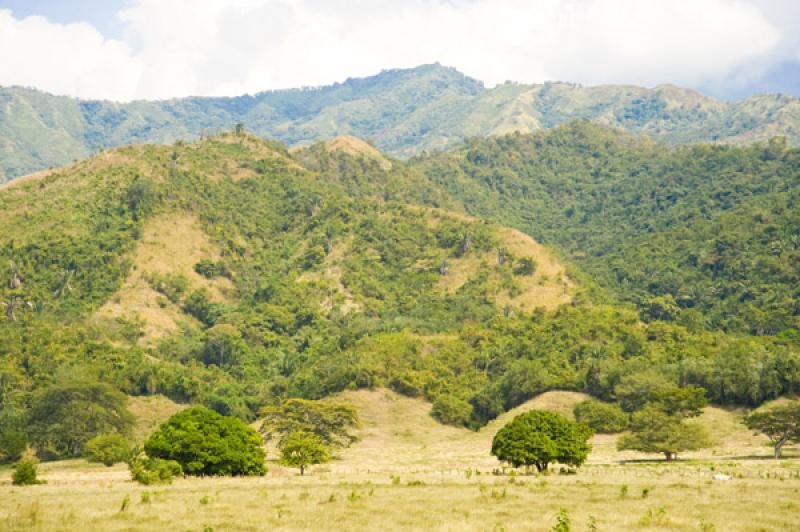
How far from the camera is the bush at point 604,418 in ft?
401

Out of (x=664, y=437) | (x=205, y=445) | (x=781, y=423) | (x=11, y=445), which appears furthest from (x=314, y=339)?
(x=205, y=445)

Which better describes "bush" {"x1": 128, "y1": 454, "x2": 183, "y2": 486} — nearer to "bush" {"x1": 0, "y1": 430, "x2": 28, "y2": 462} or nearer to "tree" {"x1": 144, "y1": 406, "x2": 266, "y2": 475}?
"tree" {"x1": 144, "y1": 406, "x2": 266, "y2": 475}

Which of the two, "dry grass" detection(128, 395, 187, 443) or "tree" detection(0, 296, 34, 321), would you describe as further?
"tree" detection(0, 296, 34, 321)

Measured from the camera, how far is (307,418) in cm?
10775

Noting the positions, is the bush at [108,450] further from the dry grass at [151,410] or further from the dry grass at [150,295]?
the dry grass at [150,295]

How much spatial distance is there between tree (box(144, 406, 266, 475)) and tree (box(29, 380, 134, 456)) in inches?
1808

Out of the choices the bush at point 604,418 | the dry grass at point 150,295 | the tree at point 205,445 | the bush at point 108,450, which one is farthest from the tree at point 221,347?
the tree at point 205,445

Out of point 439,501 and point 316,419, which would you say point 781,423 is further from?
point 439,501

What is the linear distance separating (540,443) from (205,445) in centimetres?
2839

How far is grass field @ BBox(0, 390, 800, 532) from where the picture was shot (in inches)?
1604

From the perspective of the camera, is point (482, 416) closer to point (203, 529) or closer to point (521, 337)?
point (521, 337)

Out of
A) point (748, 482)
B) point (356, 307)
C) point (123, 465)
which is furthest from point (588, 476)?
point (356, 307)

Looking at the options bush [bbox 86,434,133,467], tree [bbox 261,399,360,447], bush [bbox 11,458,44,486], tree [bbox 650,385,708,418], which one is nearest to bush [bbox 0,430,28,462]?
bush [bbox 86,434,133,467]

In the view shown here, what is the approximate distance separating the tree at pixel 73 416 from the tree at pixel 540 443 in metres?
63.4
